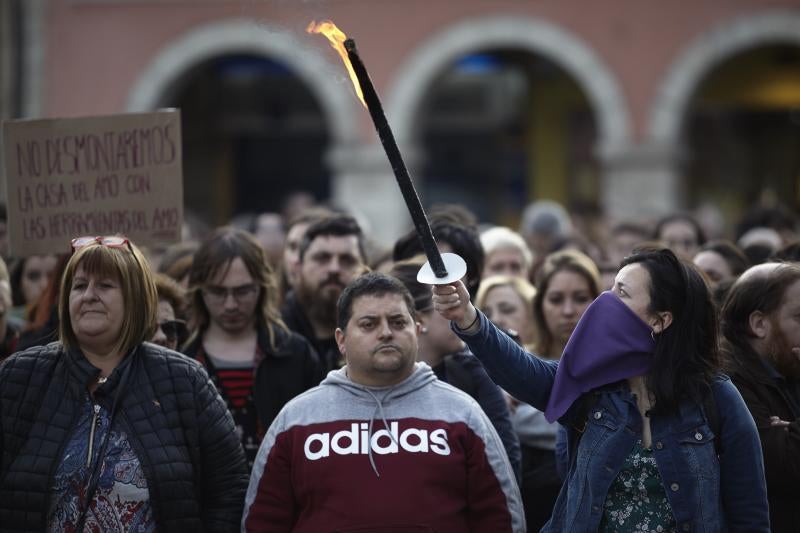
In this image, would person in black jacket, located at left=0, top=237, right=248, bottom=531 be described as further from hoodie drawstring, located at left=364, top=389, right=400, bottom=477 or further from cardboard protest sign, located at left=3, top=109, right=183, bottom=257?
cardboard protest sign, located at left=3, top=109, right=183, bottom=257

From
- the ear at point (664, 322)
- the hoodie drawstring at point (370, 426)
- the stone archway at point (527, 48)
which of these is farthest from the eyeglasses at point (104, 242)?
the stone archway at point (527, 48)

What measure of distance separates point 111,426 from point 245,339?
4.64 feet

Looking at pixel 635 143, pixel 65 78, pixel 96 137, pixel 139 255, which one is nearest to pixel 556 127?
pixel 635 143

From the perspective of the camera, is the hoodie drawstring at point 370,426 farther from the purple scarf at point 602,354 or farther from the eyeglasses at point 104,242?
the eyeglasses at point 104,242

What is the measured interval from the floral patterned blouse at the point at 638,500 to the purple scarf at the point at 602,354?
25 centimetres

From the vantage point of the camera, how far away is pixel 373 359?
395cm

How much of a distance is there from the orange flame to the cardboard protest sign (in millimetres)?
2122

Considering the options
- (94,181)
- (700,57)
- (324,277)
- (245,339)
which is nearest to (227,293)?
(245,339)

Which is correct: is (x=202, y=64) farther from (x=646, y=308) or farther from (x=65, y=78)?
(x=646, y=308)

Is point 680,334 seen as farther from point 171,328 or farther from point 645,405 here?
point 171,328

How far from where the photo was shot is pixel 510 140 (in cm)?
2259

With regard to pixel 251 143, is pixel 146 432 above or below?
below

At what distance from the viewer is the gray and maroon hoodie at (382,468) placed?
3771 millimetres

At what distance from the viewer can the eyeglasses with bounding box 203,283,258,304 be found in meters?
5.19
